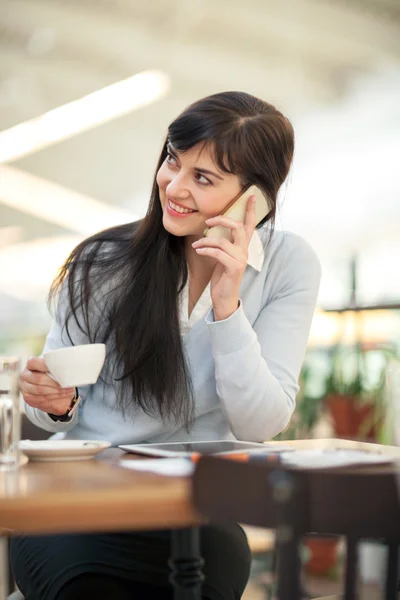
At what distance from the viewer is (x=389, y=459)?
1.18 metres

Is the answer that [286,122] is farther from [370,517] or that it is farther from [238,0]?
[238,0]

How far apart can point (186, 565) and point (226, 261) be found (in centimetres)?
63

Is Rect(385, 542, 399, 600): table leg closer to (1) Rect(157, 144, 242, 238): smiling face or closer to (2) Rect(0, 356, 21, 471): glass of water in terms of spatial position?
(2) Rect(0, 356, 21, 471): glass of water

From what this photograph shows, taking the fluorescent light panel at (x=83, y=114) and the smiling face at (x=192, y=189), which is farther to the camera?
the fluorescent light panel at (x=83, y=114)

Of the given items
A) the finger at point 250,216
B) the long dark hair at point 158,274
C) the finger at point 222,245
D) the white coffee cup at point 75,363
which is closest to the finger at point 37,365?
the white coffee cup at point 75,363

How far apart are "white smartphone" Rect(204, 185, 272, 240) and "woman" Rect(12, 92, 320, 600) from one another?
2 cm

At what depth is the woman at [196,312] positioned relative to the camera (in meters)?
1.47

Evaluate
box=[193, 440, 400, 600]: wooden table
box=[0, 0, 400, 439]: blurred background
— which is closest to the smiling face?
box=[193, 440, 400, 600]: wooden table

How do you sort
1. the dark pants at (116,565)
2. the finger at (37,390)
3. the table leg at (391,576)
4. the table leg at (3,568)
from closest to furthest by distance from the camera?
the table leg at (391,576) → the dark pants at (116,565) → the finger at (37,390) → the table leg at (3,568)

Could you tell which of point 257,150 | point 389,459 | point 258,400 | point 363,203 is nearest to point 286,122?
point 257,150

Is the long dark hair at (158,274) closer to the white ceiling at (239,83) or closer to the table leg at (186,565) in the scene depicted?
the table leg at (186,565)

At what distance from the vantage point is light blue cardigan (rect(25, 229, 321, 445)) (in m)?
Result: 1.48

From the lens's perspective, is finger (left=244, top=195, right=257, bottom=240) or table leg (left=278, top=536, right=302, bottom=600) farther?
finger (left=244, top=195, right=257, bottom=240)

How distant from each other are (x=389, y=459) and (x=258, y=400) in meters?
0.37
